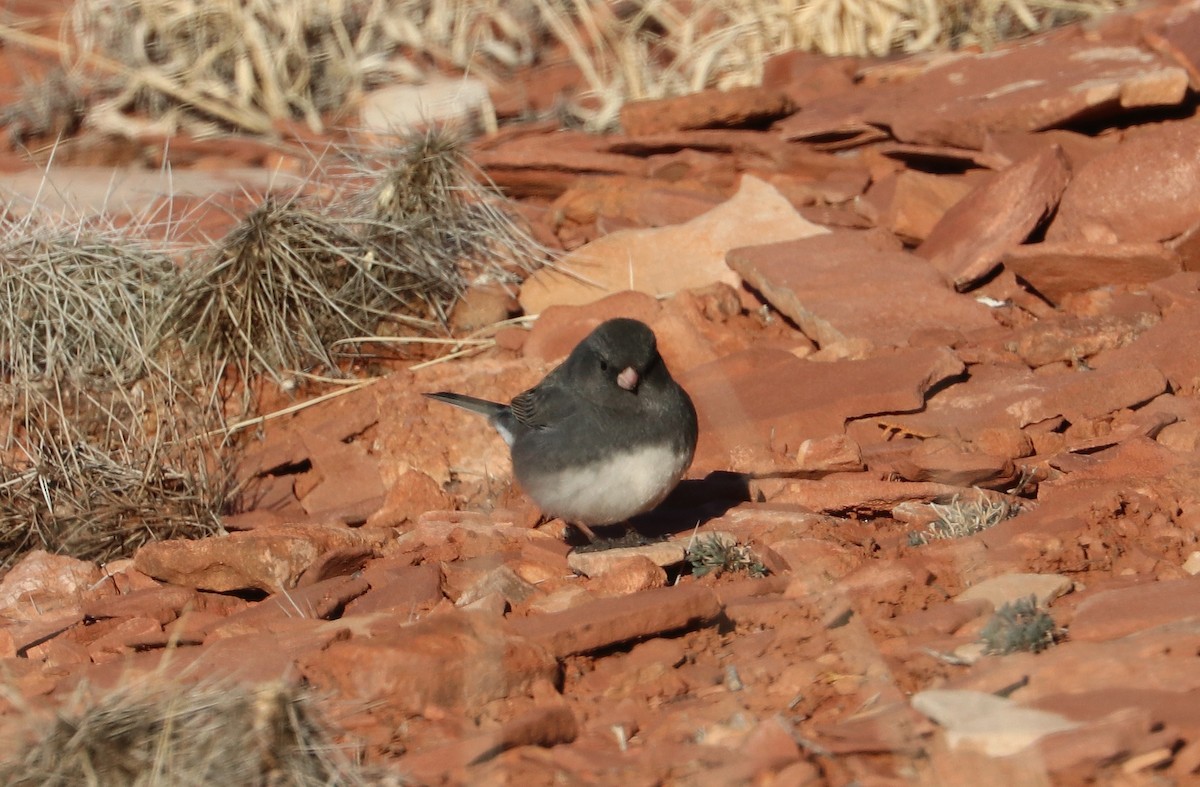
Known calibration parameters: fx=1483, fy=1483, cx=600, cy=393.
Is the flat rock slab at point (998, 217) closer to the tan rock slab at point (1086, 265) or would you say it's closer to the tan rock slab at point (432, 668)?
the tan rock slab at point (1086, 265)

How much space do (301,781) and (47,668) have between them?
1.48 metres

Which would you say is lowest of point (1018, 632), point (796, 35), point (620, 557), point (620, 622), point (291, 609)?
point (291, 609)

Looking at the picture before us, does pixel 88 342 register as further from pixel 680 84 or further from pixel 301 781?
pixel 680 84

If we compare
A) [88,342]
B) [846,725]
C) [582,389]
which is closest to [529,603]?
Result: [582,389]

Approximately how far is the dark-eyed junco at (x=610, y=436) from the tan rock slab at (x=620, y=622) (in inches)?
33.0

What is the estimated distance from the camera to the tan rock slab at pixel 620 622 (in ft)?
12.0

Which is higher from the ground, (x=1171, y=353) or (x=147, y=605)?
(x=1171, y=353)

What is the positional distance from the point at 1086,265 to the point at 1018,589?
2.73 metres

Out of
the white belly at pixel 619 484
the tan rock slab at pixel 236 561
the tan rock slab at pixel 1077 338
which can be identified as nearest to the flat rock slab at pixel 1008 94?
the tan rock slab at pixel 1077 338

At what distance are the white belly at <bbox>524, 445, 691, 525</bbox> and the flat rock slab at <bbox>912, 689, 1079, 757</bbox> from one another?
1.59m

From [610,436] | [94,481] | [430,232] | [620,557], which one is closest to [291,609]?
[620,557]

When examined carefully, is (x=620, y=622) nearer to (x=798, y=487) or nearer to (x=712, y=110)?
(x=798, y=487)

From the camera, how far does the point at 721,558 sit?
4.37 m

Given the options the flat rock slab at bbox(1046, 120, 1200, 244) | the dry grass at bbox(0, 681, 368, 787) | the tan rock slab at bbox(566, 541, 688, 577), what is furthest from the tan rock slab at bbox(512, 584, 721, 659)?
the flat rock slab at bbox(1046, 120, 1200, 244)
